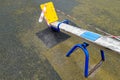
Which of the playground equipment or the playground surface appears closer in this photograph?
the playground equipment

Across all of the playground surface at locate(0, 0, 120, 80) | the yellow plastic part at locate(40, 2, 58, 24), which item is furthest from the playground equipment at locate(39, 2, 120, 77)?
the playground surface at locate(0, 0, 120, 80)

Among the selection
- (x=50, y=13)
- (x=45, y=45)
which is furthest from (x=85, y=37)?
(x=50, y=13)

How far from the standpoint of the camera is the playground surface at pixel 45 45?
435cm

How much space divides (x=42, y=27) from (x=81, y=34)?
7.36ft

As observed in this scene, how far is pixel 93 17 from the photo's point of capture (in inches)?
250

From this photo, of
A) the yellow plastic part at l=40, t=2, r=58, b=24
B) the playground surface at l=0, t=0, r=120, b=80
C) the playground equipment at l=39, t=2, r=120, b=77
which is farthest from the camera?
the yellow plastic part at l=40, t=2, r=58, b=24

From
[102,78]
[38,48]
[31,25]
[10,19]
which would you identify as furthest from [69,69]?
[10,19]

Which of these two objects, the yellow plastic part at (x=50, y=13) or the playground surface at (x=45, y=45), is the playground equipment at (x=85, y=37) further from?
the playground surface at (x=45, y=45)

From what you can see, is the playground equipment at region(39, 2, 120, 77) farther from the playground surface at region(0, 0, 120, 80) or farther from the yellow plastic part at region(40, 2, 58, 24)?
the playground surface at region(0, 0, 120, 80)

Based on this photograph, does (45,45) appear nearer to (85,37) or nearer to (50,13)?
(50,13)

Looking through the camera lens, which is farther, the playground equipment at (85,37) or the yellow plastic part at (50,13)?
the yellow plastic part at (50,13)

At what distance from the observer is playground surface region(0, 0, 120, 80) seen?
4.35 metres

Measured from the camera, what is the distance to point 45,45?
5.24 meters

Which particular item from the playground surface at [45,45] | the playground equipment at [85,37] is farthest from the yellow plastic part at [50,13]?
the playground surface at [45,45]
